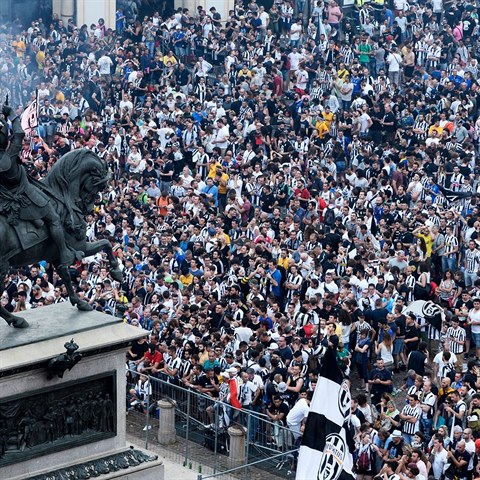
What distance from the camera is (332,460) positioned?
21.9m

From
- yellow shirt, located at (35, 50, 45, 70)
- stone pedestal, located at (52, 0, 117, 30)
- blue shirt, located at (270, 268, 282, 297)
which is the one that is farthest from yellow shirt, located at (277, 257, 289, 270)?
stone pedestal, located at (52, 0, 117, 30)

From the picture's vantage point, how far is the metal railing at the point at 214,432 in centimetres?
2914

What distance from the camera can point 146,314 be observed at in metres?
33.7

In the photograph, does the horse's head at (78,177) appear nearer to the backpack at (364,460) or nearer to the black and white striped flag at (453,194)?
the backpack at (364,460)

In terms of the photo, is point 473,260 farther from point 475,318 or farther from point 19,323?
point 19,323

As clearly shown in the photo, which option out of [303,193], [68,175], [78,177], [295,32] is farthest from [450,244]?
[295,32]

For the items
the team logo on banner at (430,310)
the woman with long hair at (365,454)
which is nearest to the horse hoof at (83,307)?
the woman with long hair at (365,454)

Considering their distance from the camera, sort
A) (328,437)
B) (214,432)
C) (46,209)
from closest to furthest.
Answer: (328,437), (46,209), (214,432)

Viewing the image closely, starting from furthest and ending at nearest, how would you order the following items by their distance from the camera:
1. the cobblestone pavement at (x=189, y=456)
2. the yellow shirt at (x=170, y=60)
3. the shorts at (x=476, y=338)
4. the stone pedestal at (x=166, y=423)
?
the yellow shirt at (x=170, y=60), the shorts at (x=476, y=338), the stone pedestal at (x=166, y=423), the cobblestone pavement at (x=189, y=456)

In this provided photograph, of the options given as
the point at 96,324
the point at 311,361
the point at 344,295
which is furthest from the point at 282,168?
the point at 96,324

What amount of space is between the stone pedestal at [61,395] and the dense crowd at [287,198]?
A: 3132mm

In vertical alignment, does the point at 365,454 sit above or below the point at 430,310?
below

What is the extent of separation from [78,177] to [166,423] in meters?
5.16

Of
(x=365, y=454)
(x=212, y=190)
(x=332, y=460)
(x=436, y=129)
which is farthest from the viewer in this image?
(x=436, y=129)
